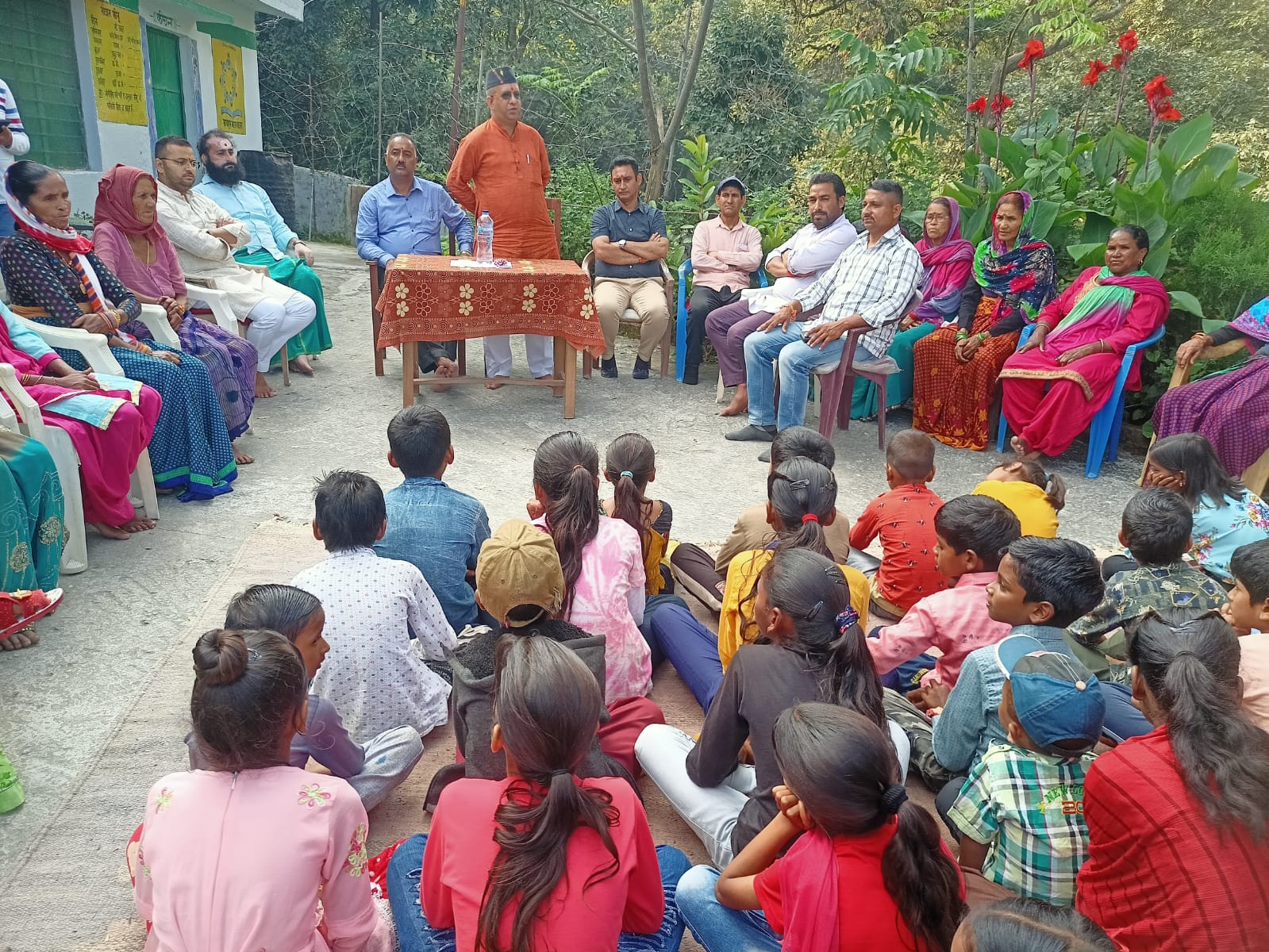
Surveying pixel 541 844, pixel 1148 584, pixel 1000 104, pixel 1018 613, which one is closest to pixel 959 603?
pixel 1018 613

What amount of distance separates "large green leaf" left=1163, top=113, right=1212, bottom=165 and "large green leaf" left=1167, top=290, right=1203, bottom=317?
96cm

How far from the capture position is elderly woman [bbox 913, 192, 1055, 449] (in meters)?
5.53

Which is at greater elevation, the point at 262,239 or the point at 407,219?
the point at 407,219

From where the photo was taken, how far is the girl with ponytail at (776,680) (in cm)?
203

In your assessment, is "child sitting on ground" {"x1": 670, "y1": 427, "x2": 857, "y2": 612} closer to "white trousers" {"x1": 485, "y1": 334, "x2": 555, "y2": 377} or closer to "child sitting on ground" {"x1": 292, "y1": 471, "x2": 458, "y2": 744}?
"child sitting on ground" {"x1": 292, "y1": 471, "x2": 458, "y2": 744}

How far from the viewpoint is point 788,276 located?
6148 millimetres

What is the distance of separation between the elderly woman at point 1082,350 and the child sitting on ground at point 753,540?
204 centimetres

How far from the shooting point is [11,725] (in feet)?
9.02

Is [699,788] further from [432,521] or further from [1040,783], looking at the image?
[432,521]

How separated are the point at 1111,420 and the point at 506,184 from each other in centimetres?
382

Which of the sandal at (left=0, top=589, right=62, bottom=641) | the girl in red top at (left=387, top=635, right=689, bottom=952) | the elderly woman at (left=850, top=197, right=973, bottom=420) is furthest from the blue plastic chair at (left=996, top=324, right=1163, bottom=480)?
the sandal at (left=0, top=589, right=62, bottom=641)

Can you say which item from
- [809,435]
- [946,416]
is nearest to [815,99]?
[946,416]

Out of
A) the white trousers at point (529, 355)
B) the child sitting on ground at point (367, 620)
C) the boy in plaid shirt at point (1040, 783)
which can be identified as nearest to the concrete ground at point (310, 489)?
the white trousers at point (529, 355)

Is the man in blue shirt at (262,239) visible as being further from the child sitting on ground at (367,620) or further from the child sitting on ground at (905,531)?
the child sitting on ground at (905,531)
